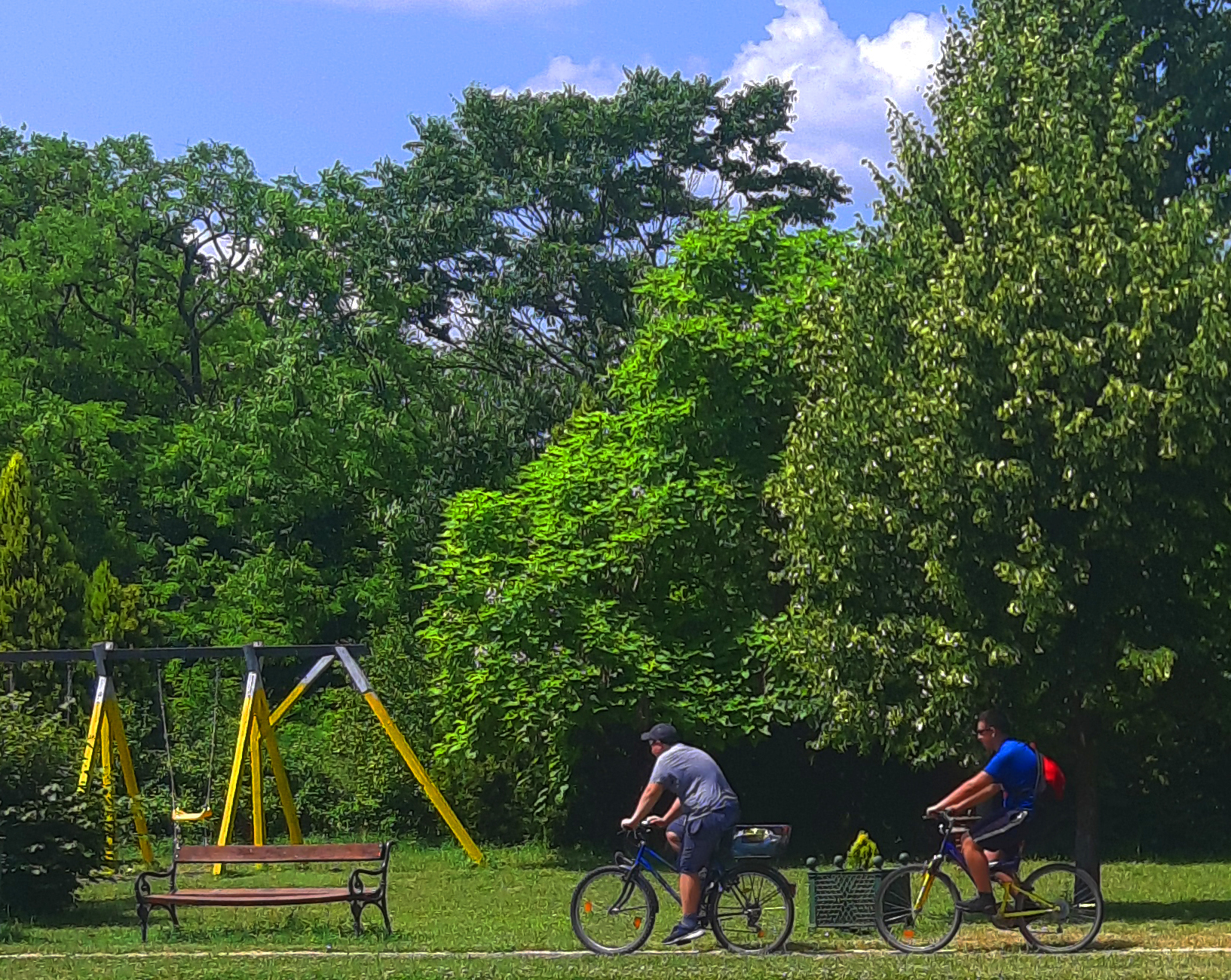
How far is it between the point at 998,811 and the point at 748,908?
2083mm

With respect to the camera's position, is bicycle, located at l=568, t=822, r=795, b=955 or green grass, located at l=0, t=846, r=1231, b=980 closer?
green grass, located at l=0, t=846, r=1231, b=980

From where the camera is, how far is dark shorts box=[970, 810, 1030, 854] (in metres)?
13.5

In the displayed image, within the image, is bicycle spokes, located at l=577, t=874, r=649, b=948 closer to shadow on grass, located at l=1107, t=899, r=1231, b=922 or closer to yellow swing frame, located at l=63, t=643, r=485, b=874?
shadow on grass, located at l=1107, t=899, r=1231, b=922

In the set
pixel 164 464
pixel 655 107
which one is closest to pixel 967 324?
pixel 655 107

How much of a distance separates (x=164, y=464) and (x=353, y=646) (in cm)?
1764

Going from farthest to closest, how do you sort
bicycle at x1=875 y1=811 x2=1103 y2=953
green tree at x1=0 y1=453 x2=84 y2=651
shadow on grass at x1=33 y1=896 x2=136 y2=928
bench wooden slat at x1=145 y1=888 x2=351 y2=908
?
green tree at x1=0 y1=453 x2=84 y2=651 → shadow on grass at x1=33 y1=896 x2=136 y2=928 → bench wooden slat at x1=145 y1=888 x2=351 y2=908 → bicycle at x1=875 y1=811 x2=1103 y2=953

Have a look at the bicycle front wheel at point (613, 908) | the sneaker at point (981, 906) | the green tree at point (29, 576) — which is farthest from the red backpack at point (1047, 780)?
the green tree at point (29, 576)

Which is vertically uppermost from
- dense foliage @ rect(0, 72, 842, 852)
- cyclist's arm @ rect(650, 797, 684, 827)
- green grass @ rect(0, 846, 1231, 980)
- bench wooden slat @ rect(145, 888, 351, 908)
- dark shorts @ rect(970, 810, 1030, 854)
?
dense foliage @ rect(0, 72, 842, 852)

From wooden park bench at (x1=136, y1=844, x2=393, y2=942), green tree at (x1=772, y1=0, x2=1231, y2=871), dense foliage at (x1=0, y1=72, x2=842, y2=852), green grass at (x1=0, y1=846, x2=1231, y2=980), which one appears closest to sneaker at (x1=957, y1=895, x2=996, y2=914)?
green grass at (x1=0, y1=846, x2=1231, y2=980)

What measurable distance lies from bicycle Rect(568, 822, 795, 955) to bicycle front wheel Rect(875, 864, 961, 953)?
766 millimetres

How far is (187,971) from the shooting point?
39.8 feet

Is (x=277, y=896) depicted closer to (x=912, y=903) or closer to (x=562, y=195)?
(x=912, y=903)

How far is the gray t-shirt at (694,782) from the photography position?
531 inches

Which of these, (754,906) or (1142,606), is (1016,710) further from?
(754,906)
